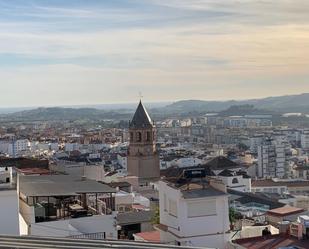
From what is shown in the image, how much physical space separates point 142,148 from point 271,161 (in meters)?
39.5

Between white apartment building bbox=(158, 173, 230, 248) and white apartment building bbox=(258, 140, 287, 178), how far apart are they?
212 feet

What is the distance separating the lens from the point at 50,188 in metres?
14.9

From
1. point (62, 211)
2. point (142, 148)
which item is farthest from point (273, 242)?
point (142, 148)

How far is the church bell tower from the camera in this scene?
48.2 metres

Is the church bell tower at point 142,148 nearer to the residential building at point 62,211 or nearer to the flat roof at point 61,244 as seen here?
the residential building at point 62,211

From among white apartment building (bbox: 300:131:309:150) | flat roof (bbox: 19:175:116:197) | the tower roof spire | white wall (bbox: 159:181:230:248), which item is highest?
the tower roof spire

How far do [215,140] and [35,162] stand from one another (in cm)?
12053

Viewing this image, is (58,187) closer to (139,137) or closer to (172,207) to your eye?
(172,207)

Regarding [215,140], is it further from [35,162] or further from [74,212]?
[74,212]

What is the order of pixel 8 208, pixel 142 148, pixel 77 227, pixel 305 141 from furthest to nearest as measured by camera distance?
1. pixel 305 141
2. pixel 142 148
3. pixel 77 227
4. pixel 8 208

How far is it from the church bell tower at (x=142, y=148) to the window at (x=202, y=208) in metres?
32.4

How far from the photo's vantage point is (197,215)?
1551 centimetres

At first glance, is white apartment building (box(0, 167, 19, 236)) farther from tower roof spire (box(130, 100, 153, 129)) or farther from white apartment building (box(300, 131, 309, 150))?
white apartment building (box(300, 131, 309, 150))

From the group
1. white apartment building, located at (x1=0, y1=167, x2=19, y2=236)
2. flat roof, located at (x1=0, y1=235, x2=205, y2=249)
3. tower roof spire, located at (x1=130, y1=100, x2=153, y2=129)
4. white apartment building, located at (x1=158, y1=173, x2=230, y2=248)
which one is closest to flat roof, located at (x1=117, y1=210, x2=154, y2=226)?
white apartment building, located at (x1=158, y1=173, x2=230, y2=248)
